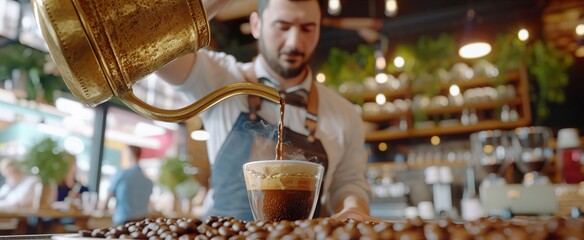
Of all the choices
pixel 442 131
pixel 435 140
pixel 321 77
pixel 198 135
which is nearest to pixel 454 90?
pixel 442 131

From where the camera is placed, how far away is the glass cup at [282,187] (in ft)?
2.69

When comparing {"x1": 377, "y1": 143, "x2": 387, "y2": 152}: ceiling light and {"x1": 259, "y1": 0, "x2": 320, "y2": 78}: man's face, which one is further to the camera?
{"x1": 377, "y1": 143, "x2": 387, "y2": 152}: ceiling light

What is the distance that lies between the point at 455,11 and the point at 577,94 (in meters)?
1.79

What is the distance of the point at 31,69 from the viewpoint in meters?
4.67

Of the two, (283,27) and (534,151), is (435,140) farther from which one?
(283,27)

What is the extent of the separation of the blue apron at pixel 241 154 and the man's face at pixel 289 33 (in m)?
0.12

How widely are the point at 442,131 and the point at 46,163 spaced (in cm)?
428

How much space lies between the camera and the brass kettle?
0.65 meters

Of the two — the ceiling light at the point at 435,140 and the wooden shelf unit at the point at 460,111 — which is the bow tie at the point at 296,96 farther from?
the ceiling light at the point at 435,140

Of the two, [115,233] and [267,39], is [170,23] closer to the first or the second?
[115,233]

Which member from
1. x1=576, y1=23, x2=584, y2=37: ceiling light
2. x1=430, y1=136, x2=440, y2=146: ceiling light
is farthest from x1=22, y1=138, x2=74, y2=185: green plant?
x1=576, y1=23, x2=584, y2=37: ceiling light

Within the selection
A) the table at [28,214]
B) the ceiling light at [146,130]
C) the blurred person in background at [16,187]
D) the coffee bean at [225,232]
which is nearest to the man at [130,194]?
the table at [28,214]

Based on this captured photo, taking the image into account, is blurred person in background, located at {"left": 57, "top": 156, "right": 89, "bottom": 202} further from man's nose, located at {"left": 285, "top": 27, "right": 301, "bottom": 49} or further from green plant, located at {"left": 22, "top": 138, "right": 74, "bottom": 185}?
man's nose, located at {"left": 285, "top": 27, "right": 301, "bottom": 49}

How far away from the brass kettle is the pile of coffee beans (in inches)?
8.3
